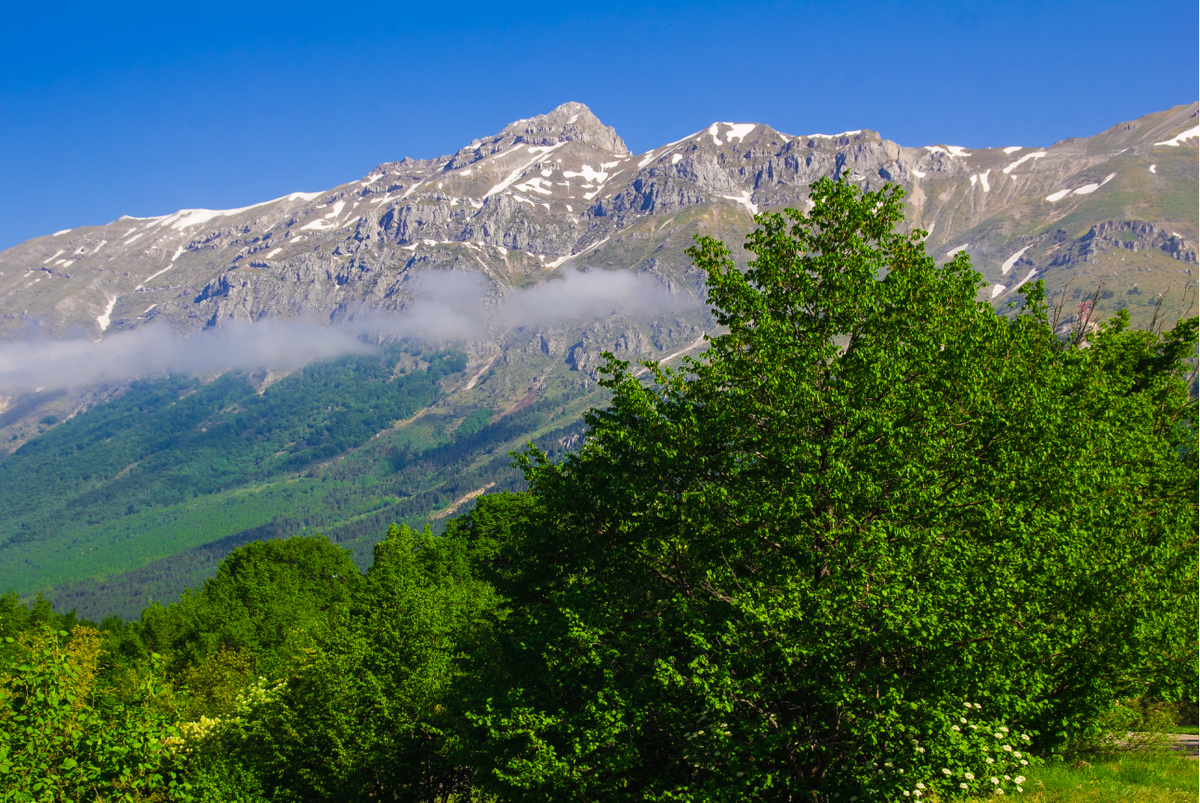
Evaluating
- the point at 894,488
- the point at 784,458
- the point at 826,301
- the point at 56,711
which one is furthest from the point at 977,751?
the point at 56,711

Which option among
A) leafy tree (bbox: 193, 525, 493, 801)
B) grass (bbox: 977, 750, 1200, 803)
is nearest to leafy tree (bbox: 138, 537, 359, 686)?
leafy tree (bbox: 193, 525, 493, 801)

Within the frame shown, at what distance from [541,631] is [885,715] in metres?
10.4

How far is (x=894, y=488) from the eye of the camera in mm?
17359

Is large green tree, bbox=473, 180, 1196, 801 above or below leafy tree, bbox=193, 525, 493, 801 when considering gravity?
above

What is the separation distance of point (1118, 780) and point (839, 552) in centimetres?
856

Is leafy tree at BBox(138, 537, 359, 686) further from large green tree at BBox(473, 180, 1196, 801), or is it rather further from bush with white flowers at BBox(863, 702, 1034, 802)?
bush with white flowers at BBox(863, 702, 1034, 802)

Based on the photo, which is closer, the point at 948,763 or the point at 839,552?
the point at 948,763

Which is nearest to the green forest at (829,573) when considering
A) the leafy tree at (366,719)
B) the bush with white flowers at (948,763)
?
the bush with white flowers at (948,763)

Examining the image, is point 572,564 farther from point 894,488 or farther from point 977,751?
point 977,751

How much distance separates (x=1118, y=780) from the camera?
56.0ft

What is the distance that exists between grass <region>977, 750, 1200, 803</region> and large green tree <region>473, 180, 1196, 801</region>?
49.0 inches

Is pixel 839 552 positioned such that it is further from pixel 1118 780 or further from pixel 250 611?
pixel 250 611

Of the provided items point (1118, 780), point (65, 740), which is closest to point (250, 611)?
point (65, 740)

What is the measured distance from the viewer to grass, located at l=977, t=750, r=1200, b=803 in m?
15.6
